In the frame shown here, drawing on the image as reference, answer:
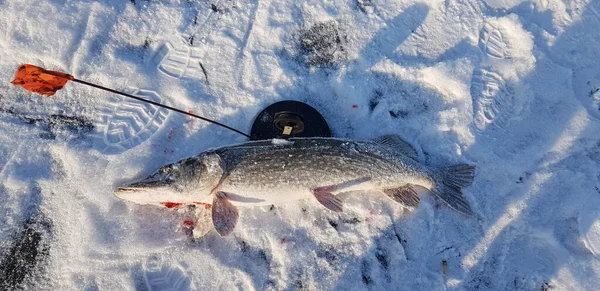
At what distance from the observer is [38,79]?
3.50 metres

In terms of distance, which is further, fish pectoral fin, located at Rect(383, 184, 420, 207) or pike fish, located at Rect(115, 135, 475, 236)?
fish pectoral fin, located at Rect(383, 184, 420, 207)

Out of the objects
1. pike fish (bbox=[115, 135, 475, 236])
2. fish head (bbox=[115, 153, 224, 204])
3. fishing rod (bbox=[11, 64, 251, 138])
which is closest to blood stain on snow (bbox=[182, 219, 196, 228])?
pike fish (bbox=[115, 135, 475, 236])

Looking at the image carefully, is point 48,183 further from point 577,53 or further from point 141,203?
point 577,53

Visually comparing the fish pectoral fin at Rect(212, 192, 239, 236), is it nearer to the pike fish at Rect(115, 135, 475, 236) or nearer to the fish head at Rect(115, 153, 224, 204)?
the pike fish at Rect(115, 135, 475, 236)

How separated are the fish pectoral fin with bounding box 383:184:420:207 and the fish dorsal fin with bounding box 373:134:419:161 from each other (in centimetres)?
31

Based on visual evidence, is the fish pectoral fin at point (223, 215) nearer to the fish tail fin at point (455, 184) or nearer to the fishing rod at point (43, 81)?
the fishing rod at point (43, 81)

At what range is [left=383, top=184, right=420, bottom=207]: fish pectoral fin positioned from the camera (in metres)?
3.51

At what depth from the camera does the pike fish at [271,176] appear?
10.5ft

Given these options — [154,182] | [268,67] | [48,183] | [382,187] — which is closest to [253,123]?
[268,67]

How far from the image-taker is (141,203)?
338cm

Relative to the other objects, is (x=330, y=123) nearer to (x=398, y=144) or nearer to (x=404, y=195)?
(x=398, y=144)

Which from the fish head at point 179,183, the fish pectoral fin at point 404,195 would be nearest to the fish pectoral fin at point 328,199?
the fish pectoral fin at point 404,195

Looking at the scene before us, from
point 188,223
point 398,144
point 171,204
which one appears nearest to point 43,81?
point 171,204

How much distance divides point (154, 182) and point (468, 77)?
3151 millimetres
